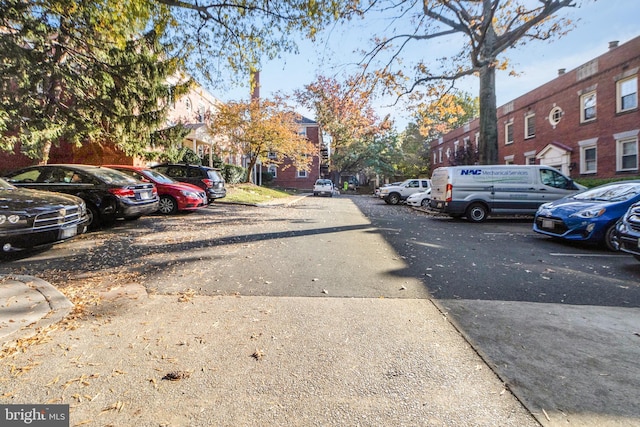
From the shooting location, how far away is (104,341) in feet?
10.1

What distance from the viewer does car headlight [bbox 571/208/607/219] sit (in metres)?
7.07

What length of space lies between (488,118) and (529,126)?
934 cm

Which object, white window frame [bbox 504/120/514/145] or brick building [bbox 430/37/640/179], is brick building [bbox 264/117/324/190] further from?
brick building [bbox 430/37/640/179]

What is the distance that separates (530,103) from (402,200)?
1001cm

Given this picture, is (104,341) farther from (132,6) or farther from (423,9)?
(423,9)

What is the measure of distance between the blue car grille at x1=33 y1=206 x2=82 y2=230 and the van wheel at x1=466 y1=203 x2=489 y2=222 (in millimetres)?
11266

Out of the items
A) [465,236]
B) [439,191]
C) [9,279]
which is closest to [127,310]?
[9,279]

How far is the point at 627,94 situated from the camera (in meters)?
16.0

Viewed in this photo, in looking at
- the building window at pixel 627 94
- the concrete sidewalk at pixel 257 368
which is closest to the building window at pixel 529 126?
the building window at pixel 627 94

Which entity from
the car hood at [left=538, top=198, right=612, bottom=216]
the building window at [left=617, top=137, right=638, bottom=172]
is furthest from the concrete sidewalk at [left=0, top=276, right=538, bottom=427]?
the building window at [left=617, top=137, right=638, bottom=172]

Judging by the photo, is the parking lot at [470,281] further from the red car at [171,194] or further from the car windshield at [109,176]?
the red car at [171,194]

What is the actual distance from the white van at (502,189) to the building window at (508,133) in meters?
14.3

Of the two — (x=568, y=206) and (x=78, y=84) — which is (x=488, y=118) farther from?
(x=78, y=84)

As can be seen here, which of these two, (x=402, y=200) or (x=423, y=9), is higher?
(x=423, y=9)
